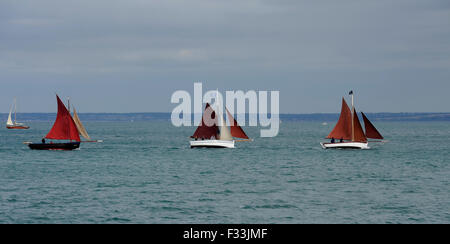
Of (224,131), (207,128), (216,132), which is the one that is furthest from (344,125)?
(207,128)

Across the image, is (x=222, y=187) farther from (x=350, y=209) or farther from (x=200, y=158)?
(x=200, y=158)

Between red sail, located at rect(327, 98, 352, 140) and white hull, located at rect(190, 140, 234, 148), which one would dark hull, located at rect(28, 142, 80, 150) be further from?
red sail, located at rect(327, 98, 352, 140)

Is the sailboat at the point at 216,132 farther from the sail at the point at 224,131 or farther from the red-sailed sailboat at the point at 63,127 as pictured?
the red-sailed sailboat at the point at 63,127

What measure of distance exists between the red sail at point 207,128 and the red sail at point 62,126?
17528mm

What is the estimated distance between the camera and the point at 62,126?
78.1 m

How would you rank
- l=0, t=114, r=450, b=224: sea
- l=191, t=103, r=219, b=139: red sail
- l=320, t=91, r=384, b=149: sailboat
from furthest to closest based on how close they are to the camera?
l=191, t=103, r=219, b=139: red sail
l=320, t=91, r=384, b=149: sailboat
l=0, t=114, r=450, b=224: sea

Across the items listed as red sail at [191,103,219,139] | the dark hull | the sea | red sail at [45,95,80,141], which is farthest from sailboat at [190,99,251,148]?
red sail at [45,95,80,141]

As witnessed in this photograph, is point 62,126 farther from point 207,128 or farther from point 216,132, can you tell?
point 216,132

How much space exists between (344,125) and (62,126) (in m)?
39.0

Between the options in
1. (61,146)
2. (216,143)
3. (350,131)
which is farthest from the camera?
(216,143)

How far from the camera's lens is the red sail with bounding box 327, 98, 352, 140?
7925cm

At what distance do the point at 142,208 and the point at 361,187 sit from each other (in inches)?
746

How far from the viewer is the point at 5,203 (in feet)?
121
